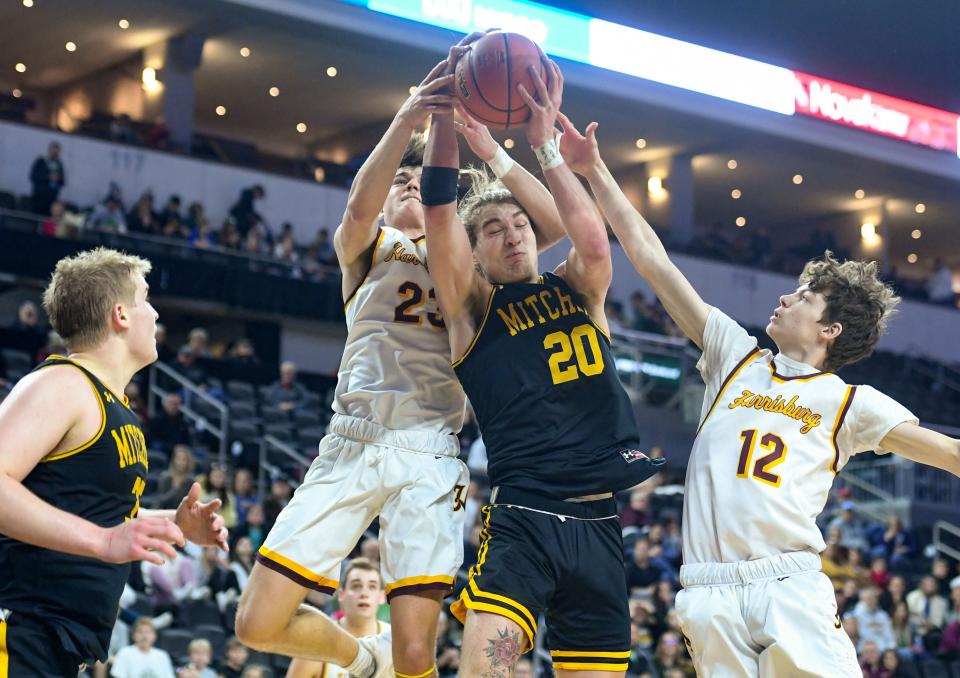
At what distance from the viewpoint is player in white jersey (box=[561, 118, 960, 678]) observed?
468 cm

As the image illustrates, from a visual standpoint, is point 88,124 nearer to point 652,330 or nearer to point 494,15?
point 494,15

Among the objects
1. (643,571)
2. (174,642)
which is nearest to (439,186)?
(174,642)

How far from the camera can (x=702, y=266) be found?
82.8 feet

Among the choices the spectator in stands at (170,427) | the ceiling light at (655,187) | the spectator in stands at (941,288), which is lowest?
the spectator in stands at (170,427)

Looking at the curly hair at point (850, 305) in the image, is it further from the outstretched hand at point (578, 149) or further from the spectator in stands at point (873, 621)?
the spectator in stands at point (873, 621)

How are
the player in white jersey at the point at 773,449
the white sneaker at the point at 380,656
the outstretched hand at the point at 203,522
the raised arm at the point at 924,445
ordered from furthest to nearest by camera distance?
the white sneaker at the point at 380,656, the player in white jersey at the point at 773,449, the raised arm at the point at 924,445, the outstretched hand at the point at 203,522

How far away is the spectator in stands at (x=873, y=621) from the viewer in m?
13.1

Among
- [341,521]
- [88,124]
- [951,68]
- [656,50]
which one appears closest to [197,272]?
[88,124]

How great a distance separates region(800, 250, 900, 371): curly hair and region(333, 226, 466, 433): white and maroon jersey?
1552 millimetres

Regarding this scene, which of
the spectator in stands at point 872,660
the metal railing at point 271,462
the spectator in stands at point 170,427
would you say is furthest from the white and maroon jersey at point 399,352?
the spectator in stands at point 872,660

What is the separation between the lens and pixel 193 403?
15.0 meters

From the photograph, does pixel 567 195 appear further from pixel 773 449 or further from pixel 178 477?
pixel 178 477

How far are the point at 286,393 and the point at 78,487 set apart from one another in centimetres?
1207

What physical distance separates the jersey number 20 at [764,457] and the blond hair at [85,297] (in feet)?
7.86
